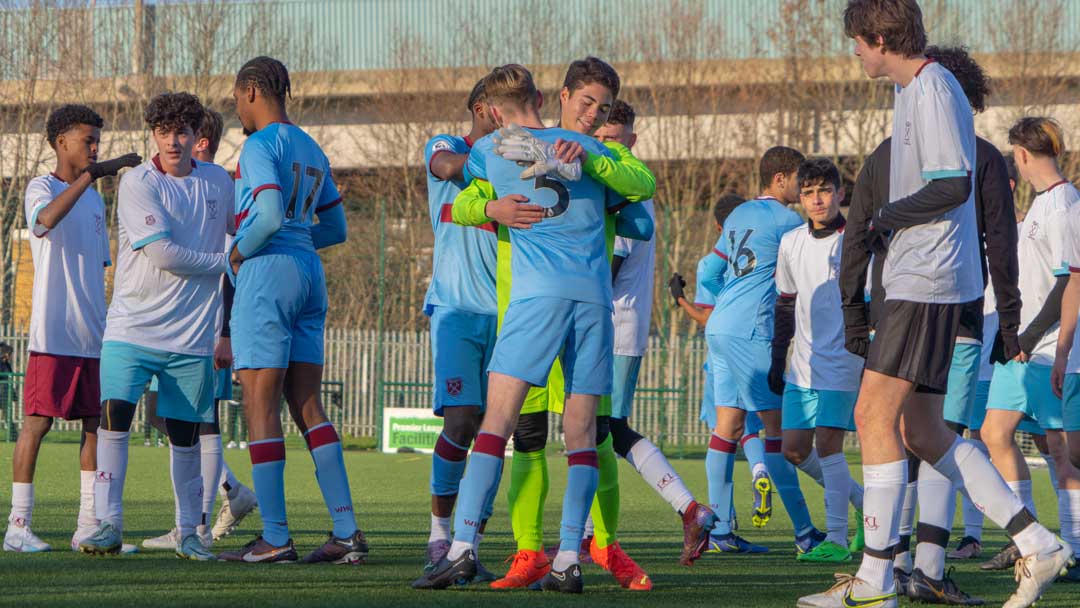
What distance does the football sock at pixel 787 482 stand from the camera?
8.00m

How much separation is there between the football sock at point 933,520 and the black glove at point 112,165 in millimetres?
3850

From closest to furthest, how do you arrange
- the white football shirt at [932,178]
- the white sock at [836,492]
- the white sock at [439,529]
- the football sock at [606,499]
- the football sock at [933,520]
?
the white football shirt at [932,178]
the football sock at [933,520]
the football sock at [606,499]
the white sock at [439,529]
the white sock at [836,492]

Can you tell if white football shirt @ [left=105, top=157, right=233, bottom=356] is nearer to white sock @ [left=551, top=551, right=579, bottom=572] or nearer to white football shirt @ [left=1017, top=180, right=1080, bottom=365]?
white sock @ [left=551, top=551, right=579, bottom=572]

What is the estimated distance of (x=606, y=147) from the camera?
575 centimetres

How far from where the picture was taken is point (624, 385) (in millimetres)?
7602

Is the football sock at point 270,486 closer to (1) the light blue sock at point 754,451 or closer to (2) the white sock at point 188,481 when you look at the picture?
(2) the white sock at point 188,481

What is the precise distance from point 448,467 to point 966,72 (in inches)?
113

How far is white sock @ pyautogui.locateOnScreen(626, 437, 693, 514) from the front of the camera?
671 cm

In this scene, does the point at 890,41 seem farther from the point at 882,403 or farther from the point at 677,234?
the point at 677,234

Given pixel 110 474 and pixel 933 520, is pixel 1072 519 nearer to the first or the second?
pixel 933 520

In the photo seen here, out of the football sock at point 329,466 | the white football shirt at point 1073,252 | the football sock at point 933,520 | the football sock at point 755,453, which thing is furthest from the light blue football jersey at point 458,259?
the white football shirt at point 1073,252

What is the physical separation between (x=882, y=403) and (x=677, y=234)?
21.4 metres

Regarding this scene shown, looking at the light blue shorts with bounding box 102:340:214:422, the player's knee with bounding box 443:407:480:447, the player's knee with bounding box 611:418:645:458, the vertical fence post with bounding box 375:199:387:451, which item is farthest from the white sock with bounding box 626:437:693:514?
the vertical fence post with bounding box 375:199:387:451

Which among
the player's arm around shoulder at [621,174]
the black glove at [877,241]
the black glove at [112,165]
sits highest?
the black glove at [112,165]
